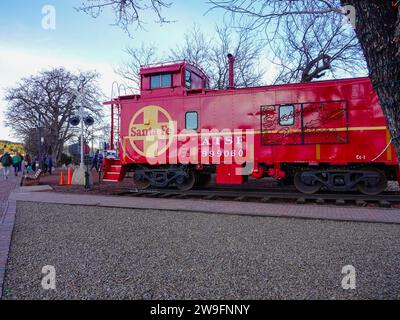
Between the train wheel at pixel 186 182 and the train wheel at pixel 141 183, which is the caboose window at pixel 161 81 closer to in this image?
the train wheel at pixel 186 182

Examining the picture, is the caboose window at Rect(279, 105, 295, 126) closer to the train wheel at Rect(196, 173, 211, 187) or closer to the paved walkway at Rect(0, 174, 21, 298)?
the train wheel at Rect(196, 173, 211, 187)

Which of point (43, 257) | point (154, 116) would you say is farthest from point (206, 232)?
point (154, 116)

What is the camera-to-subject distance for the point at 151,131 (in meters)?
11.5

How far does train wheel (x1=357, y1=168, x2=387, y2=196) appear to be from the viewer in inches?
376

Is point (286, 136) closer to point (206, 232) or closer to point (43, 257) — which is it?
point (206, 232)

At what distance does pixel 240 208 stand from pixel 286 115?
3437 millimetres

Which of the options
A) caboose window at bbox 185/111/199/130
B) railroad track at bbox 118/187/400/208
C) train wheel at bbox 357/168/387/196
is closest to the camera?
railroad track at bbox 118/187/400/208

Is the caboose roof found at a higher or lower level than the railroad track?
higher

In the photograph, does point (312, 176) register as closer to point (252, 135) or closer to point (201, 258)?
point (252, 135)

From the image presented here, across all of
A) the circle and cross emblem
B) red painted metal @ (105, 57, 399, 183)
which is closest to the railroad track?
red painted metal @ (105, 57, 399, 183)

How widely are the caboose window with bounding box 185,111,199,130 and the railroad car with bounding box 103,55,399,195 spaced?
34mm

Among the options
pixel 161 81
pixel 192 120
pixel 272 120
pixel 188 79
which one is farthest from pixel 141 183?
pixel 272 120
